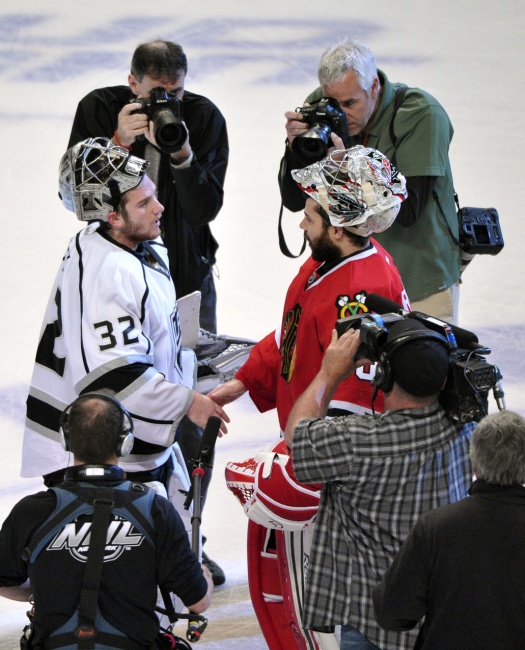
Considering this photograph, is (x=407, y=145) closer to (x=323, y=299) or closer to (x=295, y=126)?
(x=295, y=126)

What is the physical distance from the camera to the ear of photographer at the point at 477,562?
2.47m

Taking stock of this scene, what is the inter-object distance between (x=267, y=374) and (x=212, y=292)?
1.28 m

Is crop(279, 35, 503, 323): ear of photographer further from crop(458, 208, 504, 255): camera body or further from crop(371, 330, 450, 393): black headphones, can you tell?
crop(371, 330, 450, 393): black headphones

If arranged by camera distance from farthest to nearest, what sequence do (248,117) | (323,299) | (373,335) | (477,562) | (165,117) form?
(248,117)
(165,117)
(323,299)
(373,335)
(477,562)

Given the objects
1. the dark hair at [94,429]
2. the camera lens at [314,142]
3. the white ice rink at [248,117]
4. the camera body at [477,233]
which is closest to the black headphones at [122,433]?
the dark hair at [94,429]

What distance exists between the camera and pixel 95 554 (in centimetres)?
275

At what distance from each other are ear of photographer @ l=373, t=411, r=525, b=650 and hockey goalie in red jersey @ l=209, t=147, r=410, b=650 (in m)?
0.77

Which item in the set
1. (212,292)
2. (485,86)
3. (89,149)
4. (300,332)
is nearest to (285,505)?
(300,332)

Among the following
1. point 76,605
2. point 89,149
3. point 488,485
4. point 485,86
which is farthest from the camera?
point 485,86

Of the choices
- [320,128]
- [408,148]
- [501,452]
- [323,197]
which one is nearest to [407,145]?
[408,148]

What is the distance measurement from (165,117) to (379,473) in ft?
6.84

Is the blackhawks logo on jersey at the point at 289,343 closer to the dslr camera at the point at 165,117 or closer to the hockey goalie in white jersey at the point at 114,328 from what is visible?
the hockey goalie in white jersey at the point at 114,328

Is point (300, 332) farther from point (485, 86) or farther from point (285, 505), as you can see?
point (485, 86)

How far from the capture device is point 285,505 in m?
3.31
